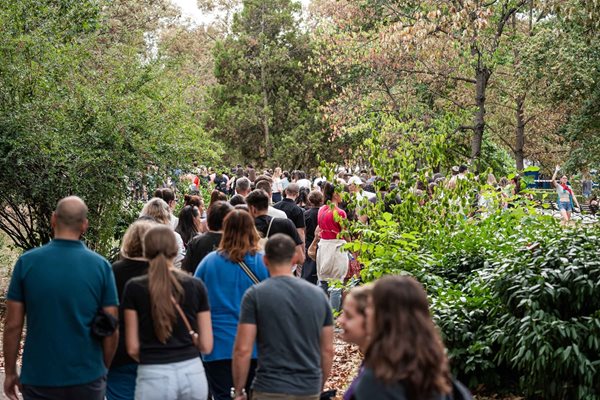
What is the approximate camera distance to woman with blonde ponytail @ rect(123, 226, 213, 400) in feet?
17.8

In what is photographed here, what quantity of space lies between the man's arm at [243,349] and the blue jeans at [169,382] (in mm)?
265

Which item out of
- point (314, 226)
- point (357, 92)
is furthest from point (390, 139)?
point (314, 226)

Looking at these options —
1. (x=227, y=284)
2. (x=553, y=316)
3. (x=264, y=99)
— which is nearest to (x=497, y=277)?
(x=553, y=316)

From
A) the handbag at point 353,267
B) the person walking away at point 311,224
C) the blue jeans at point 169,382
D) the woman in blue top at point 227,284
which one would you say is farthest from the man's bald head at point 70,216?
the handbag at point 353,267

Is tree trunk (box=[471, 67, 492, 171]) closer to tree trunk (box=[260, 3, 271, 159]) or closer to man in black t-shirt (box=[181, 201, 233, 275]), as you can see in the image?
tree trunk (box=[260, 3, 271, 159])

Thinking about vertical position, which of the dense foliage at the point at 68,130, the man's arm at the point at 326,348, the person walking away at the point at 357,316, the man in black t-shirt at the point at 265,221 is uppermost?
the dense foliage at the point at 68,130

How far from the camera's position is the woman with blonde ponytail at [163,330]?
5.43 meters

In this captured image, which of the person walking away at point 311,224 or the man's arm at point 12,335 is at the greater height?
the person walking away at point 311,224

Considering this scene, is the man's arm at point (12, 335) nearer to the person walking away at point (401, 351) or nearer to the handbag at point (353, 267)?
the person walking away at point (401, 351)

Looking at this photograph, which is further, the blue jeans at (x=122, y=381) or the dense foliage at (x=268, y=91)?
the dense foliage at (x=268, y=91)

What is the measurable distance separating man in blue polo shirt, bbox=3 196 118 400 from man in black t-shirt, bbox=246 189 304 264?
3972 millimetres

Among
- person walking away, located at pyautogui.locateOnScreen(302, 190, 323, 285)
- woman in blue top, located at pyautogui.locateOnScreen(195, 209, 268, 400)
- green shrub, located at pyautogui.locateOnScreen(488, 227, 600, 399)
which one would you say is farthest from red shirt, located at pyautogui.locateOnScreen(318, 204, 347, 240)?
woman in blue top, located at pyautogui.locateOnScreen(195, 209, 268, 400)

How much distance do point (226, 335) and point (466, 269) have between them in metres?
4.99

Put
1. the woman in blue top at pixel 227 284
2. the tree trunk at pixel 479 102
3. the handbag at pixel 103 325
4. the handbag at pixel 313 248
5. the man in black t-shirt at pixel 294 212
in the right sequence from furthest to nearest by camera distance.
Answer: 1. the tree trunk at pixel 479 102
2. the handbag at pixel 313 248
3. the man in black t-shirt at pixel 294 212
4. the woman in blue top at pixel 227 284
5. the handbag at pixel 103 325
